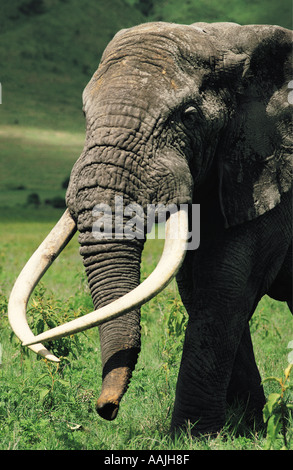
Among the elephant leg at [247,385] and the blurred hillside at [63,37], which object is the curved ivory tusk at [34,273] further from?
the blurred hillside at [63,37]

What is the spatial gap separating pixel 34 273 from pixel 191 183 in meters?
0.91

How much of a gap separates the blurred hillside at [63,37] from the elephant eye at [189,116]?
39.8 m

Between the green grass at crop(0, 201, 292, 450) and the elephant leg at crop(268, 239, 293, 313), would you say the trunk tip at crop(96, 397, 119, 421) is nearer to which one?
the green grass at crop(0, 201, 292, 450)

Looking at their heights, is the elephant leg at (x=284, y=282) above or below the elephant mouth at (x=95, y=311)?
below

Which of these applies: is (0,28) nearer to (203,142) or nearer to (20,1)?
(20,1)

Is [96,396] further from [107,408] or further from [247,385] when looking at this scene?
[107,408]

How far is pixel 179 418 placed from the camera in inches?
173

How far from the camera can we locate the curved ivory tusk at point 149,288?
3.39m

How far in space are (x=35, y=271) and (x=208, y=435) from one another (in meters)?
1.34

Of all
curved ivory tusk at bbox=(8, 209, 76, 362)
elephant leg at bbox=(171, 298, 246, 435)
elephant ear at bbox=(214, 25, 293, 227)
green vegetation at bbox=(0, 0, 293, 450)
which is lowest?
green vegetation at bbox=(0, 0, 293, 450)

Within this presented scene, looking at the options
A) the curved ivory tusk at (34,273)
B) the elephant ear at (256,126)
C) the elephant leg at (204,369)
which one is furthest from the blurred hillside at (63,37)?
the curved ivory tusk at (34,273)

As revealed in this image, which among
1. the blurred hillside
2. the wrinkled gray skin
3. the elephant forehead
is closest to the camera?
the wrinkled gray skin

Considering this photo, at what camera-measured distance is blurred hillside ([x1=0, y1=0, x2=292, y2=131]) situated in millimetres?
48438

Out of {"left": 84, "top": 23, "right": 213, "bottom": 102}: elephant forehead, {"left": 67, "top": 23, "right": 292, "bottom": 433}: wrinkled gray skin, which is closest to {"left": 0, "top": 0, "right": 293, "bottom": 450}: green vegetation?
{"left": 67, "top": 23, "right": 292, "bottom": 433}: wrinkled gray skin
